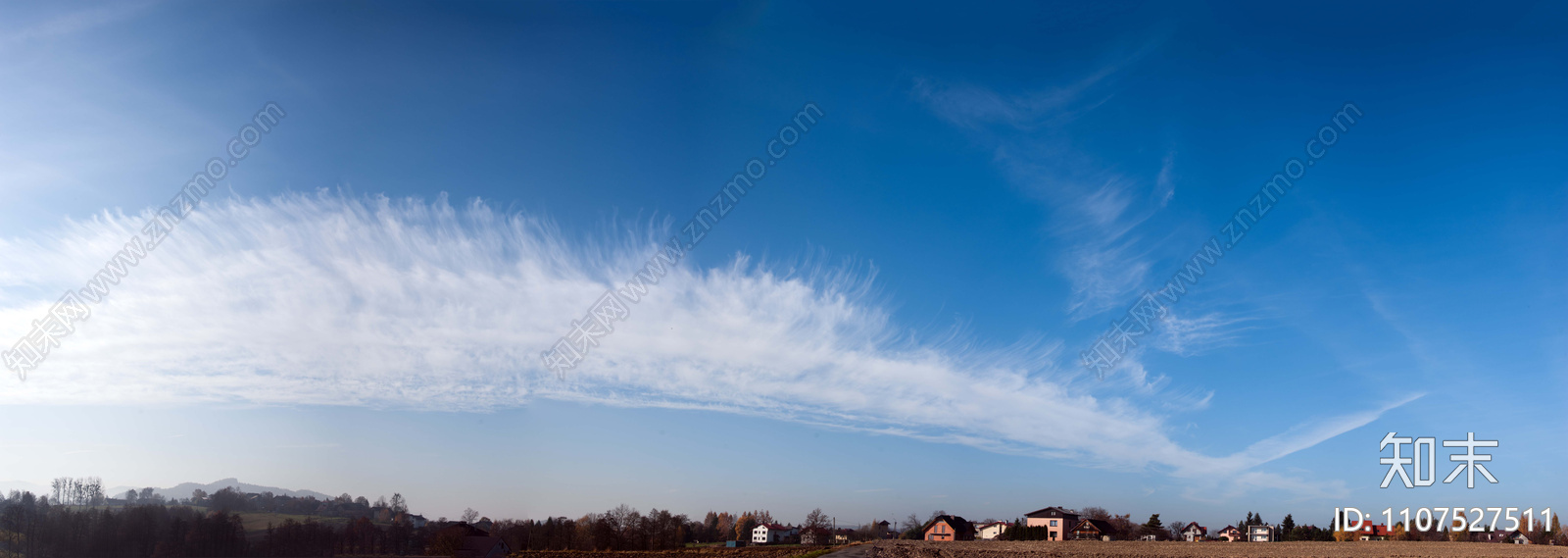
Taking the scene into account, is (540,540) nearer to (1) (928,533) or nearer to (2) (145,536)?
(2) (145,536)

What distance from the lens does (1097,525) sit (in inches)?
4277

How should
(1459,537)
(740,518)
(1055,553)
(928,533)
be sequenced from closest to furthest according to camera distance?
(1055,553)
(1459,537)
(928,533)
(740,518)

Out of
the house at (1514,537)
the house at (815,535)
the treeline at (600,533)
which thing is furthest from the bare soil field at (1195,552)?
the house at (815,535)

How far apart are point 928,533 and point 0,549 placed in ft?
298

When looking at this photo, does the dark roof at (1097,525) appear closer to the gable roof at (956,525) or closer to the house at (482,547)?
the gable roof at (956,525)

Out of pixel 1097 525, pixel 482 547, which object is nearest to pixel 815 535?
pixel 1097 525

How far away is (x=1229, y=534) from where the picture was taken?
394ft

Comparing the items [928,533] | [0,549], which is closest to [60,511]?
[0,549]

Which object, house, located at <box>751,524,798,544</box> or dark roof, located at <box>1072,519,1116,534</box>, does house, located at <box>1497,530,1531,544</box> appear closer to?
dark roof, located at <box>1072,519,1116,534</box>

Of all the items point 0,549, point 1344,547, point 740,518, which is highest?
point 0,549

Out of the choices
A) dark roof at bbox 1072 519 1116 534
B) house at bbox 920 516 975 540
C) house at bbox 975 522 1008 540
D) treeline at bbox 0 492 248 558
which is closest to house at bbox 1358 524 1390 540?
dark roof at bbox 1072 519 1116 534

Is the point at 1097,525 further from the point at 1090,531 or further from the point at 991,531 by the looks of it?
the point at 991,531

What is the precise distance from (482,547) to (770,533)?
70.5 m

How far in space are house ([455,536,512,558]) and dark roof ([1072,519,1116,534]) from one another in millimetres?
75797
